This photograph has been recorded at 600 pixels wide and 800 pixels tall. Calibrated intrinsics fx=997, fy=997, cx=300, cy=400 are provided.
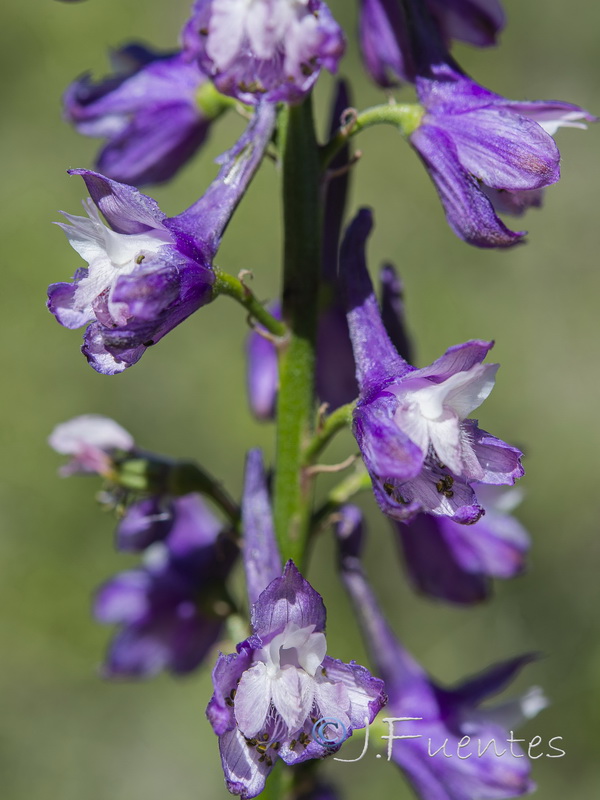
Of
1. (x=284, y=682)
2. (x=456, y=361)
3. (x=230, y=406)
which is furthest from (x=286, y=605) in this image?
(x=230, y=406)

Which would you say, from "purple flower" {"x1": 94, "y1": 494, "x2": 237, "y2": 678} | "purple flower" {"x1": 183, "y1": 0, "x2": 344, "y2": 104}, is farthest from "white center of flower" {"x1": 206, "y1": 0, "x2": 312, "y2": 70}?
"purple flower" {"x1": 94, "y1": 494, "x2": 237, "y2": 678}

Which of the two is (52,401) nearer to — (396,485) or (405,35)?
(405,35)

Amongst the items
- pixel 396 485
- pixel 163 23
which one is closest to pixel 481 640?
pixel 396 485

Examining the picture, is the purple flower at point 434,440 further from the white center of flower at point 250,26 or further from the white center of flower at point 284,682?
the white center of flower at point 250,26

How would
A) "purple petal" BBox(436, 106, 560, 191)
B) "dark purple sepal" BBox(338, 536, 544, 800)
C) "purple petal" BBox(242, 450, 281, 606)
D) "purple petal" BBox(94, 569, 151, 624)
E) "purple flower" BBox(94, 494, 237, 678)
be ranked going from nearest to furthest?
"purple petal" BBox(436, 106, 560, 191) → "purple petal" BBox(242, 450, 281, 606) → "dark purple sepal" BBox(338, 536, 544, 800) → "purple flower" BBox(94, 494, 237, 678) → "purple petal" BBox(94, 569, 151, 624)

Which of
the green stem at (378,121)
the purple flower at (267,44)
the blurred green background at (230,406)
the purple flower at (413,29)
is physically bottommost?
the blurred green background at (230,406)

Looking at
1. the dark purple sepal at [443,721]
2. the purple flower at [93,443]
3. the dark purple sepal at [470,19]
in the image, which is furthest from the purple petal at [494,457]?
the dark purple sepal at [470,19]

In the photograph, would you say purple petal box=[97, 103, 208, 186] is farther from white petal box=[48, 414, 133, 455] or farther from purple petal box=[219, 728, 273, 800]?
purple petal box=[219, 728, 273, 800]
